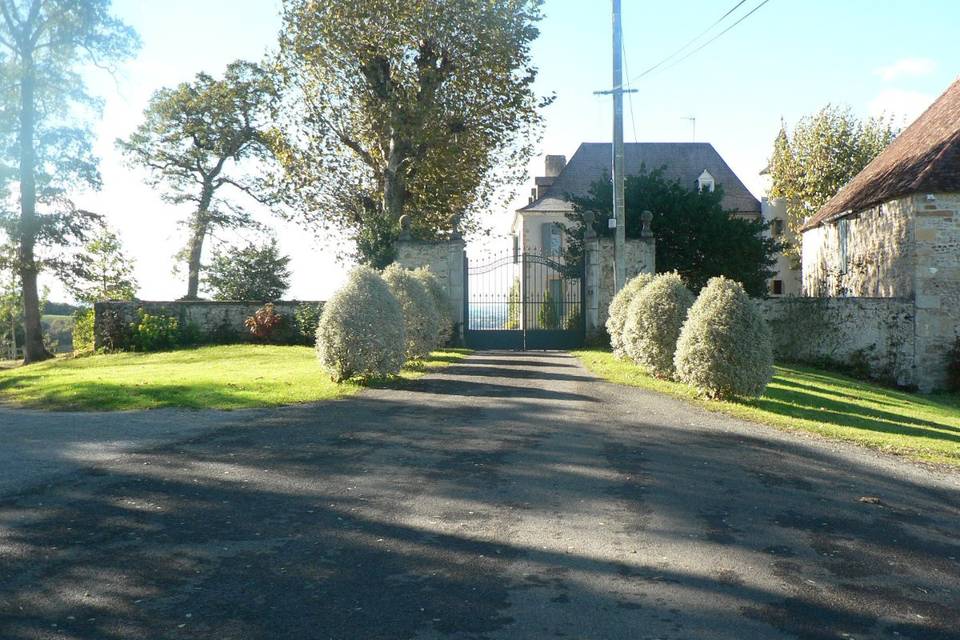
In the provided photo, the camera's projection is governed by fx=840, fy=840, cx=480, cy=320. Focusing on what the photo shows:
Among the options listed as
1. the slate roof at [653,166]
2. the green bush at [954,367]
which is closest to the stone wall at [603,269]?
the green bush at [954,367]

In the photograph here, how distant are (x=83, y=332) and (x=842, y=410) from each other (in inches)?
971

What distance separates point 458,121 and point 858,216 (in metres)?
12.7

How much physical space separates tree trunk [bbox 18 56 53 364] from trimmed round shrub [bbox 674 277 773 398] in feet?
84.9

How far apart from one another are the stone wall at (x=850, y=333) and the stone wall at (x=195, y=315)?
584 inches

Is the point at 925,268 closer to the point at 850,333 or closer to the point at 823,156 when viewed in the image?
the point at 850,333

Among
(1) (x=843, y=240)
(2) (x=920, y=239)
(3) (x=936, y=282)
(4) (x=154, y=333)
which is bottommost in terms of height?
(4) (x=154, y=333)

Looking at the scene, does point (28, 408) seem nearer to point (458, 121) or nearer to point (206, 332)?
point (206, 332)

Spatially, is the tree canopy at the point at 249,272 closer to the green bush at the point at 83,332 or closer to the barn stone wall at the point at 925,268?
the green bush at the point at 83,332

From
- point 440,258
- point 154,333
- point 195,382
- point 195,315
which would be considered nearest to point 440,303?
point 440,258

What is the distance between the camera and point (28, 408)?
13492 millimetres

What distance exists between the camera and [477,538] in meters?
5.47

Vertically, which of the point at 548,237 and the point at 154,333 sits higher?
the point at 548,237

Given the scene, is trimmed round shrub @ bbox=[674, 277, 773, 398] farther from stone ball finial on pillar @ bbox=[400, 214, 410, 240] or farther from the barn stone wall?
stone ball finial on pillar @ bbox=[400, 214, 410, 240]

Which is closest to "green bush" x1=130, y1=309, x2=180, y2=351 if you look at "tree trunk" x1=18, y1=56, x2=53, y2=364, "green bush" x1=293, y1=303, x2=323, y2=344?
"green bush" x1=293, y1=303, x2=323, y2=344
